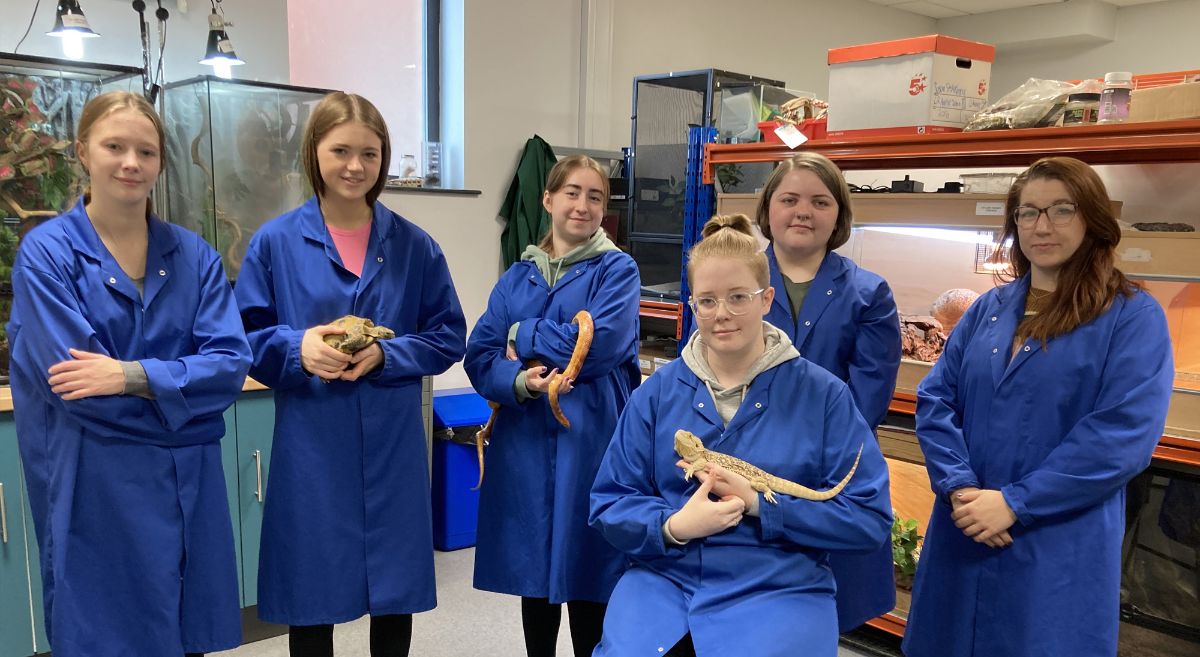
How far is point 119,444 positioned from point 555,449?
1.00 meters

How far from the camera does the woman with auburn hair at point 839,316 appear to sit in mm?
2143

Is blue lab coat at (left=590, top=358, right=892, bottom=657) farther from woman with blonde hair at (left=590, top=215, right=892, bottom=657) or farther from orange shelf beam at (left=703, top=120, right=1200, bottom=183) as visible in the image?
orange shelf beam at (left=703, top=120, right=1200, bottom=183)

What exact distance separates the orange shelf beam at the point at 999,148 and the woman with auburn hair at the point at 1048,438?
0.57 meters

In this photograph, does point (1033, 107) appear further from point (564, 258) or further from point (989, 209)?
point (564, 258)

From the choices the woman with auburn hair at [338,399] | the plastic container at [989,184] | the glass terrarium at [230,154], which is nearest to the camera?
the woman with auburn hair at [338,399]

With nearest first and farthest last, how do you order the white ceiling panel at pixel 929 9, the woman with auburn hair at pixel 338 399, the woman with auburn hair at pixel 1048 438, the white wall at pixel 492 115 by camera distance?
the woman with auburn hair at pixel 1048 438
the woman with auburn hair at pixel 338 399
the white wall at pixel 492 115
the white ceiling panel at pixel 929 9

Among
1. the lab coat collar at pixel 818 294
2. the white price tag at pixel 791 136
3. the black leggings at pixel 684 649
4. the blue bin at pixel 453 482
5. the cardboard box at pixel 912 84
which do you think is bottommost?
the blue bin at pixel 453 482

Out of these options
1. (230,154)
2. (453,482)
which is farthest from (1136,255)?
(230,154)

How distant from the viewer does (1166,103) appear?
90.7 inches

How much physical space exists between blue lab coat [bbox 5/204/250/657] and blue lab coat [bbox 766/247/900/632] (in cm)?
135

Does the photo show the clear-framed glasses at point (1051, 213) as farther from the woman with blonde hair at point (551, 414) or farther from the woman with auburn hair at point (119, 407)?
the woman with auburn hair at point (119, 407)

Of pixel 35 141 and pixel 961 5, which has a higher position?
pixel 961 5

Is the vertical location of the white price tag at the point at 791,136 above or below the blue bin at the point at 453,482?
above

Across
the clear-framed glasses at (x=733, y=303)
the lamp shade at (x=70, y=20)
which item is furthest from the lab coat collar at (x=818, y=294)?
the lamp shade at (x=70, y=20)
